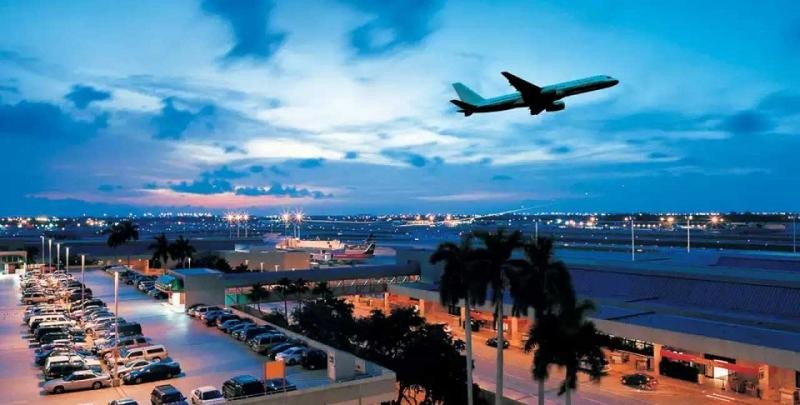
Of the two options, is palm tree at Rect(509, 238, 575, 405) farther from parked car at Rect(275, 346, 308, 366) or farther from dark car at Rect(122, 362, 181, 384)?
dark car at Rect(122, 362, 181, 384)

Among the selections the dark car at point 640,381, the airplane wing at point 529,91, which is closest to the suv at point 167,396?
the airplane wing at point 529,91

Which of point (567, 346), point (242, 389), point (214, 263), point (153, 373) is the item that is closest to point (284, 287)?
point (214, 263)

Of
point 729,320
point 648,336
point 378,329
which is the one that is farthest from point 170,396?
point 729,320

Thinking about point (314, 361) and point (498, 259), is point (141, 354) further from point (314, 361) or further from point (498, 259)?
point (498, 259)

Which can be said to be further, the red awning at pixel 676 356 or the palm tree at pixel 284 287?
the palm tree at pixel 284 287

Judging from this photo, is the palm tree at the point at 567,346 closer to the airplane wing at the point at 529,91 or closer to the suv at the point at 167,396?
the airplane wing at the point at 529,91

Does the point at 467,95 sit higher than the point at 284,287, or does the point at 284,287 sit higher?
the point at 467,95

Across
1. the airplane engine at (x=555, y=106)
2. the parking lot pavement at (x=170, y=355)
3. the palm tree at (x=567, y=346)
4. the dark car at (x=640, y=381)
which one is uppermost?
the airplane engine at (x=555, y=106)
